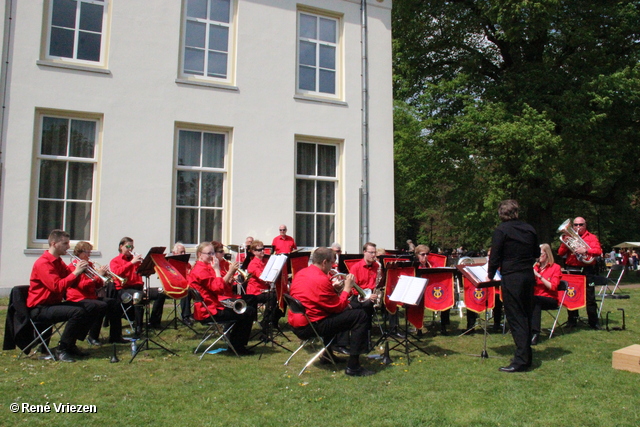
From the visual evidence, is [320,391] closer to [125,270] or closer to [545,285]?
[125,270]

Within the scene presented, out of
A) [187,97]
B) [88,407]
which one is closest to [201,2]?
[187,97]

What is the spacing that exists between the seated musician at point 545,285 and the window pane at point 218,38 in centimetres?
933

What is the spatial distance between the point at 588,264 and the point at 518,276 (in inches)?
146

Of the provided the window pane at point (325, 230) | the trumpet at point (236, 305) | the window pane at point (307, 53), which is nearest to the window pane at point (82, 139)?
the window pane at point (307, 53)

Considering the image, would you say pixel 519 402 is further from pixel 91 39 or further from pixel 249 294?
pixel 91 39

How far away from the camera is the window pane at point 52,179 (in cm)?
1173

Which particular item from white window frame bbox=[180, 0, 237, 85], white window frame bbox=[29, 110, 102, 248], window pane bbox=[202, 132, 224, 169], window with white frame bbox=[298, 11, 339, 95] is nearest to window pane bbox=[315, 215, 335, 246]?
window pane bbox=[202, 132, 224, 169]

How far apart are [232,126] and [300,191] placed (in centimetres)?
251

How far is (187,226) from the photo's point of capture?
1293cm

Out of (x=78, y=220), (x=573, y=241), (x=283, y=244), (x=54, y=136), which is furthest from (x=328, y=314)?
(x=54, y=136)

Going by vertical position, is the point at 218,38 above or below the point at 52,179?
above

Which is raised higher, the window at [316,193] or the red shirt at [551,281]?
the window at [316,193]

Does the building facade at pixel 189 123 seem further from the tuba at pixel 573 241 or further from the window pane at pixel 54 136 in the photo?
the tuba at pixel 573 241

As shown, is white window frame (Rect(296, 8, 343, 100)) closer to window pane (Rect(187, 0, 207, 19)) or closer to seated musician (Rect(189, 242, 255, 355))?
window pane (Rect(187, 0, 207, 19))
